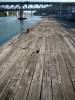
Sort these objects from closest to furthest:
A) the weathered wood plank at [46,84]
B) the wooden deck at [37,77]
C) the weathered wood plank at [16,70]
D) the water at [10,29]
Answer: the weathered wood plank at [46,84], the wooden deck at [37,77], the weathered wood plank at [16,70], the water at [10,29]

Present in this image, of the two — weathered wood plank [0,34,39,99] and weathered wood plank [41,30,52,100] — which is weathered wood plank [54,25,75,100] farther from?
weathered wood plank [0,34,39,99]

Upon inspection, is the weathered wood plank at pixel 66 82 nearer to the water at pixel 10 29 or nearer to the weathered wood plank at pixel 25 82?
the weathered wood plank at pixel 25 82

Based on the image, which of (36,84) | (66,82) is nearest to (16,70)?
(36,84)

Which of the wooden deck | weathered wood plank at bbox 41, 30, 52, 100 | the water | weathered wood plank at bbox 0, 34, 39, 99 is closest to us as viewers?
weathered wood plank at bbox 41, 30, 52, 100

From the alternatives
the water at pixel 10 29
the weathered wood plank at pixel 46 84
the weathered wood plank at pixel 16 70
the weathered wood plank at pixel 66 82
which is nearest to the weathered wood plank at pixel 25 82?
the weathered wood plank at pixel 16 70

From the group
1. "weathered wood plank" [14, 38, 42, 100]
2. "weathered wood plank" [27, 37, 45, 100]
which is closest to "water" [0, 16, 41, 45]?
"weathered wood plank" [14, 38, 42, 100]

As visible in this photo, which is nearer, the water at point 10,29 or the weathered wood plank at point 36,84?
the weathered wood plank at point 36,84

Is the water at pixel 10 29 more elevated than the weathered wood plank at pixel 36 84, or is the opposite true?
the weathered wood plank at pixel 36 84

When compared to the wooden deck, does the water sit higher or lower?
lower

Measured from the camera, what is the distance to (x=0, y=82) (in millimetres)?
6137

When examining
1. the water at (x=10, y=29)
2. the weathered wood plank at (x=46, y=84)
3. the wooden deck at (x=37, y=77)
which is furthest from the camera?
the water at (x=10, y=29)

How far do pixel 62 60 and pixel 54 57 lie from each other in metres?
0.66

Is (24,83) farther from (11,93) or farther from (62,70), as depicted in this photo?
(62,70)

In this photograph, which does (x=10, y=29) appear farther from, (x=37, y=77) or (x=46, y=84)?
(x=46, y=84)
